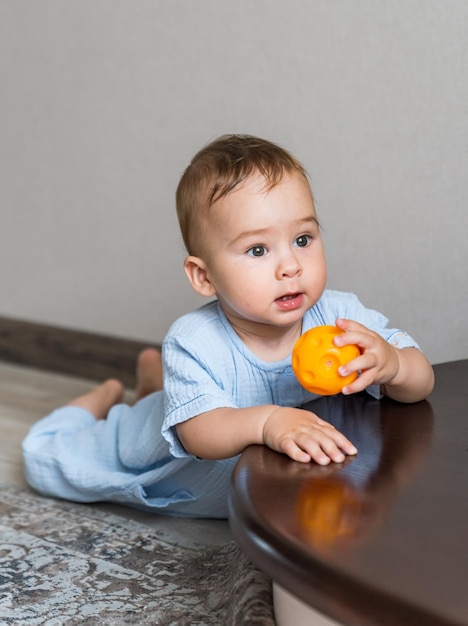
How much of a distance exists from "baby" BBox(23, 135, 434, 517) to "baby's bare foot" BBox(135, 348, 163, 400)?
478 millimetres

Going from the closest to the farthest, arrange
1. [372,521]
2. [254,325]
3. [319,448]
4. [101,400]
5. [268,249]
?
[372,521]
[319,448]
[268,249]
[254,325]
[101,400]

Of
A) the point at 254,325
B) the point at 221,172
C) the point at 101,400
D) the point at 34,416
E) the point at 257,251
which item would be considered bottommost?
the point at 34,416

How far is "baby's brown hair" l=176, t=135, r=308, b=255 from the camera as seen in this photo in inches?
47.7

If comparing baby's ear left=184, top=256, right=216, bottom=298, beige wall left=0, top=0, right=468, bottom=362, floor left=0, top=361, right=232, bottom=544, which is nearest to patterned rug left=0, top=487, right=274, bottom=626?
floor left=0, top=361, right=232, bottom=544

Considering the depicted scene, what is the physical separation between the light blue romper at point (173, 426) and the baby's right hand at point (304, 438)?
16cm

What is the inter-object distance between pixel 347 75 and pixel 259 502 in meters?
1.12

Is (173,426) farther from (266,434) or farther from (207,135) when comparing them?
(207,135)

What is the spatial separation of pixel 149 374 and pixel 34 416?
42cm

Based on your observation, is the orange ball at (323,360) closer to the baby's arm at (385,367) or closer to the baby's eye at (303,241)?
the baby's arm at (385,367)

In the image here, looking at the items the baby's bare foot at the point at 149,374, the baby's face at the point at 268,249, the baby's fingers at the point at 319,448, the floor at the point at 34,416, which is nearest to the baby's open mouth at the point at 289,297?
the baby's face at the point at 268,249

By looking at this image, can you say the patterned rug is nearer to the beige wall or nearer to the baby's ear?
the baby's ear

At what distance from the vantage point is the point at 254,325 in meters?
1.32

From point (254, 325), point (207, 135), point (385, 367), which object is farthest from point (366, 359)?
point (207, 135)

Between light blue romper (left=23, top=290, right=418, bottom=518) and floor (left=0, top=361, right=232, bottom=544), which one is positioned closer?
light blue romper (left=23, top=290, right=418, bottom=518)
